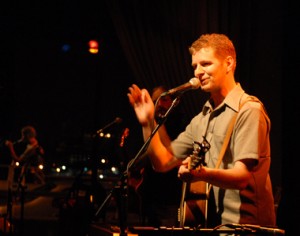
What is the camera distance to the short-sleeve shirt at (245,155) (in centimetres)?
229

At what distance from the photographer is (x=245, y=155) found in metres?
2.24

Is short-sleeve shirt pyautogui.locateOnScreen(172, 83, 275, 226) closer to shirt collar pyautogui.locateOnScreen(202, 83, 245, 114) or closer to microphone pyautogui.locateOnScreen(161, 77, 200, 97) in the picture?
shirt collar pyautogui.locateOnScreen(202, 83, 245, 114)

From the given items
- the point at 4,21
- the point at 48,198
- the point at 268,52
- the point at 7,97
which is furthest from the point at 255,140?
the point at 7,97

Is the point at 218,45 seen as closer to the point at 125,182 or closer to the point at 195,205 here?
the point at 195,205

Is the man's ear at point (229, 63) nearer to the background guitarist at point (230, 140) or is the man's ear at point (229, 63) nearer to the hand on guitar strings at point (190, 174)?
the background guitarist at point (230, 140)

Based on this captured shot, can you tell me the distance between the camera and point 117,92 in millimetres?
14570

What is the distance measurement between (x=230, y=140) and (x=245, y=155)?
0.19 metres

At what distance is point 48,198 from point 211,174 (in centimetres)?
756

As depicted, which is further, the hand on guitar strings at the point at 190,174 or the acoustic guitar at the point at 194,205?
the acoustic guitar at the point at 194,205

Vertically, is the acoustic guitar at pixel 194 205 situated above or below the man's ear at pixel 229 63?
below

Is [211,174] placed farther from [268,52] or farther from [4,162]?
[4,162]

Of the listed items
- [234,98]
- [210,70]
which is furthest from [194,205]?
[210,70]

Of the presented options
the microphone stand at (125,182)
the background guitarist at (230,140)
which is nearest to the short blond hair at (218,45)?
the background guitarist at (230,140)

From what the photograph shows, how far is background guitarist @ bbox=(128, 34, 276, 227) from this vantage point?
223 centimetres
